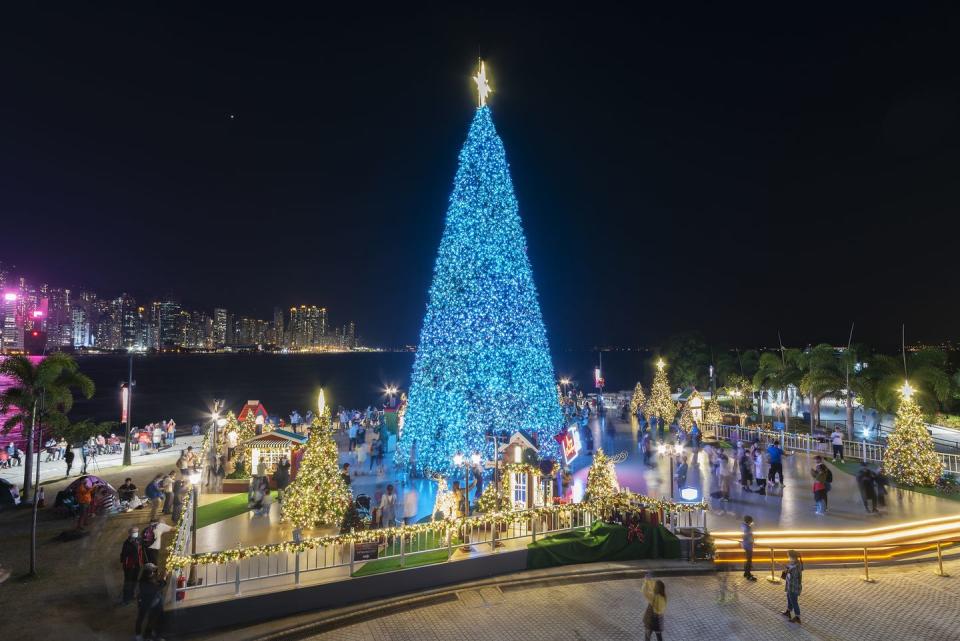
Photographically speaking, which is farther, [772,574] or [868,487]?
[868,487]

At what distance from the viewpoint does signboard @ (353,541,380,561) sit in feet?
31.0

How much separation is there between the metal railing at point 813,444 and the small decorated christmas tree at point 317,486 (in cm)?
1763

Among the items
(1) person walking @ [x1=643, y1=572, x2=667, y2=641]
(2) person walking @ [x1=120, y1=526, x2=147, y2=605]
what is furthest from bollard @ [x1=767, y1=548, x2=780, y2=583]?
(2) person walking @ [x1=120, y1=526, x2=147, y2=605]

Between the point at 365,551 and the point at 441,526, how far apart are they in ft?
5.42

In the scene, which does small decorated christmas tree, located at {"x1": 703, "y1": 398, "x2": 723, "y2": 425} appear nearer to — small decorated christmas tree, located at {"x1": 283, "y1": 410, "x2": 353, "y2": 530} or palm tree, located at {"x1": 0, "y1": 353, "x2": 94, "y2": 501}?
small decorated christmas tree, located at {"x1": 283, "y1": 410, "x2": 353, "y2": 530}

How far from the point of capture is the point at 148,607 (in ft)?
25.2

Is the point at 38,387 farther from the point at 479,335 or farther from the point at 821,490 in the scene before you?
the point at 821,490

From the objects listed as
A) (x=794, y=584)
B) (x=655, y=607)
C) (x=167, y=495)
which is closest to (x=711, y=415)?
(x=794, y=584)

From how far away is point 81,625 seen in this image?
830 centimetres

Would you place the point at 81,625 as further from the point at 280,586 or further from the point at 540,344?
the point at 540,344

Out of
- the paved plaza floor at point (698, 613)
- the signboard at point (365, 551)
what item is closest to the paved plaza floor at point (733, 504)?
the paved plaza floor at point (698, 613)

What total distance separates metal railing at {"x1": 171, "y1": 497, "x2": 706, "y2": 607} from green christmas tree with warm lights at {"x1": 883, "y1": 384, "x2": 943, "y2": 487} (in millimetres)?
8512

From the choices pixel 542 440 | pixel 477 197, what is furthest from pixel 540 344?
pixel 477 197

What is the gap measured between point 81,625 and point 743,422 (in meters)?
27.2
